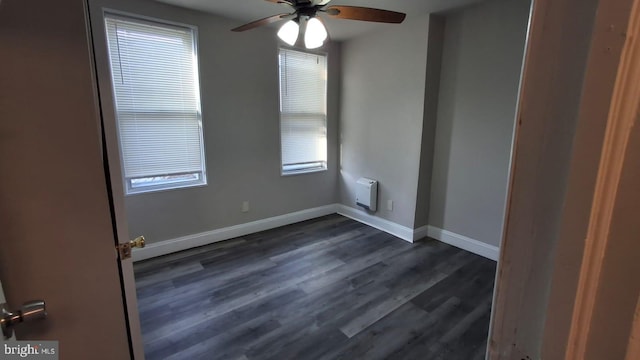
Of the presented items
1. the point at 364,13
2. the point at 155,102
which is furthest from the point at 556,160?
the point at 155,102

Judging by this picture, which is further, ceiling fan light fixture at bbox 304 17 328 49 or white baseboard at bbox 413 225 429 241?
white baseboard at bbox 413 225 429 241

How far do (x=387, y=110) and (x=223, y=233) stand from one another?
239 cm

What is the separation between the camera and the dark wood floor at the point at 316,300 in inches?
72.5

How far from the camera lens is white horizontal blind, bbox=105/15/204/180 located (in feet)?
8.45

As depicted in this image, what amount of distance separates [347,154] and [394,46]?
4.88 feet

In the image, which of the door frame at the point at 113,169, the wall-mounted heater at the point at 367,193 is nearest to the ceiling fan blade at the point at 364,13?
the door frame at the point at 113,169

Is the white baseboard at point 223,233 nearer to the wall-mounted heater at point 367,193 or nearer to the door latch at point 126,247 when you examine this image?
the wall-mounted heater at point 367,193

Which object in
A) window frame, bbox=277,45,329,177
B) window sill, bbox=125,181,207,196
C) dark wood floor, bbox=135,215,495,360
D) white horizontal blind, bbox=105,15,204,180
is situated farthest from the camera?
window frame, bbox=277,45,329,177

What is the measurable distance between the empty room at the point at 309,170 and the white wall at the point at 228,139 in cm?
2

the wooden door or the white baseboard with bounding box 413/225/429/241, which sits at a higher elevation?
the wooden door

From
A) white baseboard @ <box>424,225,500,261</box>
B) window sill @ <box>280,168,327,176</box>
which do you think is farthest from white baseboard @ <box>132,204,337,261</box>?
white baseboard @ <box>424,225,500,261</box>

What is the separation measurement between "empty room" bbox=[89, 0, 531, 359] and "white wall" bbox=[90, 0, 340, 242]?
0.05ft

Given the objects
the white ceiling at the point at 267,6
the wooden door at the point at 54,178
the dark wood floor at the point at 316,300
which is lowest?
the dark wood floor at the point at 316,300

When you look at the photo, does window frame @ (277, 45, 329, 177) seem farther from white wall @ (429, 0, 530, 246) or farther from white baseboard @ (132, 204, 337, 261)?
white wall @ (429, 0, 530, 246)
